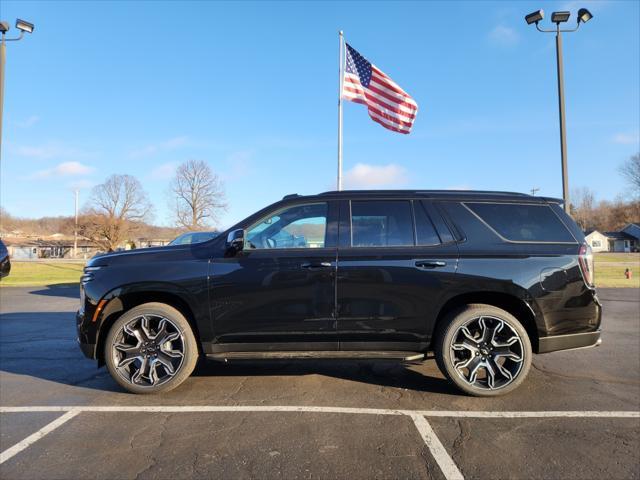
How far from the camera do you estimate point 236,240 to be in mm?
3885

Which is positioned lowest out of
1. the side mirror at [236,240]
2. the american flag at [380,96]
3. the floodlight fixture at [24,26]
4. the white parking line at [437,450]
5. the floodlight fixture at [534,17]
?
the white parking line at [437,450]

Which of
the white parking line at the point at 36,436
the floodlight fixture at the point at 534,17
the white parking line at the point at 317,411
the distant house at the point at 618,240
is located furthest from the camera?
the distant house at the point at 618,240

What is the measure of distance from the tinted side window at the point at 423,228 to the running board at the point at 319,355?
108 cm

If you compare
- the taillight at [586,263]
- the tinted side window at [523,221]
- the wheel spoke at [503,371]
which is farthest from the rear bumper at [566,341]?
the tinted side window at [523,221]

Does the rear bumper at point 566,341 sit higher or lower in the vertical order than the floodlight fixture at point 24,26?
lower

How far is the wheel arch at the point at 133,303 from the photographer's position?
394 cm

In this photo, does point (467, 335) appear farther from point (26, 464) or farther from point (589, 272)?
point (26, 464)

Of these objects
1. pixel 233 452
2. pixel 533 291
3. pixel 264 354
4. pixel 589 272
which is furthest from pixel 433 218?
pixel 233 452

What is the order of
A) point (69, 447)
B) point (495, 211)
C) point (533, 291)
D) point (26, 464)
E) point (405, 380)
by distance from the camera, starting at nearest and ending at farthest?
point (26, 464) < point (69, 447) < point (533, 291) < point (495, 211) < point (405, 380)

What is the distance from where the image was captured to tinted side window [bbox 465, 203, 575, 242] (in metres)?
4.02

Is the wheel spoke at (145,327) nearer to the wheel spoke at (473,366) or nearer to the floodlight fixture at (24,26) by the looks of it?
the wheel spoke at (473,366)

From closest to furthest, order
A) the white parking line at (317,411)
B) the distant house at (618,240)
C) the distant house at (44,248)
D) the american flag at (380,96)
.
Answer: the white parking line at (317,411), the american flag at (380,96), the distant house at (44,248), the distant house at (618,240)

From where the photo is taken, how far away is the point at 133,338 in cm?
398

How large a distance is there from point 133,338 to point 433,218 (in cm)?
317
